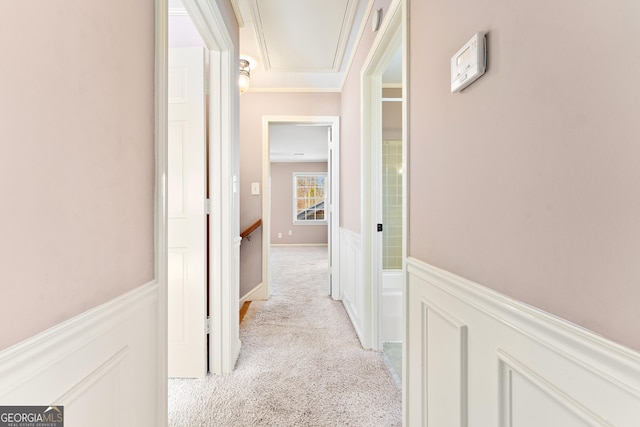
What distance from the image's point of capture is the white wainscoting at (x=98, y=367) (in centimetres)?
51

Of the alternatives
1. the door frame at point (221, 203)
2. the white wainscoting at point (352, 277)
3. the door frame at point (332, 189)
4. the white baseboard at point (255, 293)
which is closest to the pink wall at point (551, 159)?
→ the door frame at point (221, 203)

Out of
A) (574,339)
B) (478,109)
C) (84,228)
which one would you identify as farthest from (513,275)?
(84,228)

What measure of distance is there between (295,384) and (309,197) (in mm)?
6766

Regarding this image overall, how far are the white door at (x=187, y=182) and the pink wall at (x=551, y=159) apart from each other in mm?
1407

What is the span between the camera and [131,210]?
0.81 meters

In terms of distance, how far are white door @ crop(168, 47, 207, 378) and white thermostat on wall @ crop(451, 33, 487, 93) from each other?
4.68 feet

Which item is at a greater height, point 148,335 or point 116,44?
point 116,44

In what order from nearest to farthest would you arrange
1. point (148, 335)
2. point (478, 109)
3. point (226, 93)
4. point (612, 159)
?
1. point (612, 159)
2. point (478, 109)
3. point (148, 335)
4. point (226, 93)

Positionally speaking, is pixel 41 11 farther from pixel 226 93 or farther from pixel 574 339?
pixel 226 93

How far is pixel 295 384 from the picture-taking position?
1762 millimetres

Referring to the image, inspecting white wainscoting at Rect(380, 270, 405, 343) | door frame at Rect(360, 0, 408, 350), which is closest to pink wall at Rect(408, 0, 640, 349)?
door frame at Rect(360, 0, 408, 350)

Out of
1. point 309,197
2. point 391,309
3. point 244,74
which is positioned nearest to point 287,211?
point 309,197

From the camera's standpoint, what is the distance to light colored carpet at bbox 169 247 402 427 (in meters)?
1.49

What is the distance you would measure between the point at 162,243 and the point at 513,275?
1.00 metres
